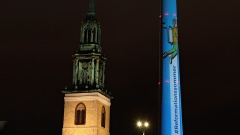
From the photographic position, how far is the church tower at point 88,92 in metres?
89.3

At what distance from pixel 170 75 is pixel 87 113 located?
46.6 metres

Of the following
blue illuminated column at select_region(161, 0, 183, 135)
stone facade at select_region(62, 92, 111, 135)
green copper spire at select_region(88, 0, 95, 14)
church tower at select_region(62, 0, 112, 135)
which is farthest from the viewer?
green copper spire at select_region(88, 0, 95, 14)

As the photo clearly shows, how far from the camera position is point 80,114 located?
9006 centimetres

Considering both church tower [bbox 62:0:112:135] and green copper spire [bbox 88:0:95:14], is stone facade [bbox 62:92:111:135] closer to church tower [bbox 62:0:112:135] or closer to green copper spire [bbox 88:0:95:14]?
church tower [bbox 62:0:112:135]

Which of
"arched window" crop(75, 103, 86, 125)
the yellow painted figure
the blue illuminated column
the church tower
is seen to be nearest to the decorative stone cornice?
the church tower

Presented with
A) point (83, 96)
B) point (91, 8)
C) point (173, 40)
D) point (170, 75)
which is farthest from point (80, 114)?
point (170, 75)

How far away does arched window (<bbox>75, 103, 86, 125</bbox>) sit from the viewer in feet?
294

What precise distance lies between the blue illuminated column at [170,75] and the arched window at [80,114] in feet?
153

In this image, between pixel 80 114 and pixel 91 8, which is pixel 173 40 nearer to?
pixel 80 114

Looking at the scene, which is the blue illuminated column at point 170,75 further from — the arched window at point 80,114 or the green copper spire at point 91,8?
the green copper spire at point 91,8

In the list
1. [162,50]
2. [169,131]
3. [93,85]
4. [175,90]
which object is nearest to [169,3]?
[162,50]

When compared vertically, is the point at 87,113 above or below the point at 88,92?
below

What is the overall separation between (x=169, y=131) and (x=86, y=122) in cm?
4726

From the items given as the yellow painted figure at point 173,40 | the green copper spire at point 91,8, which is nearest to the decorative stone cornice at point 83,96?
the green copper spire at point 91,8
